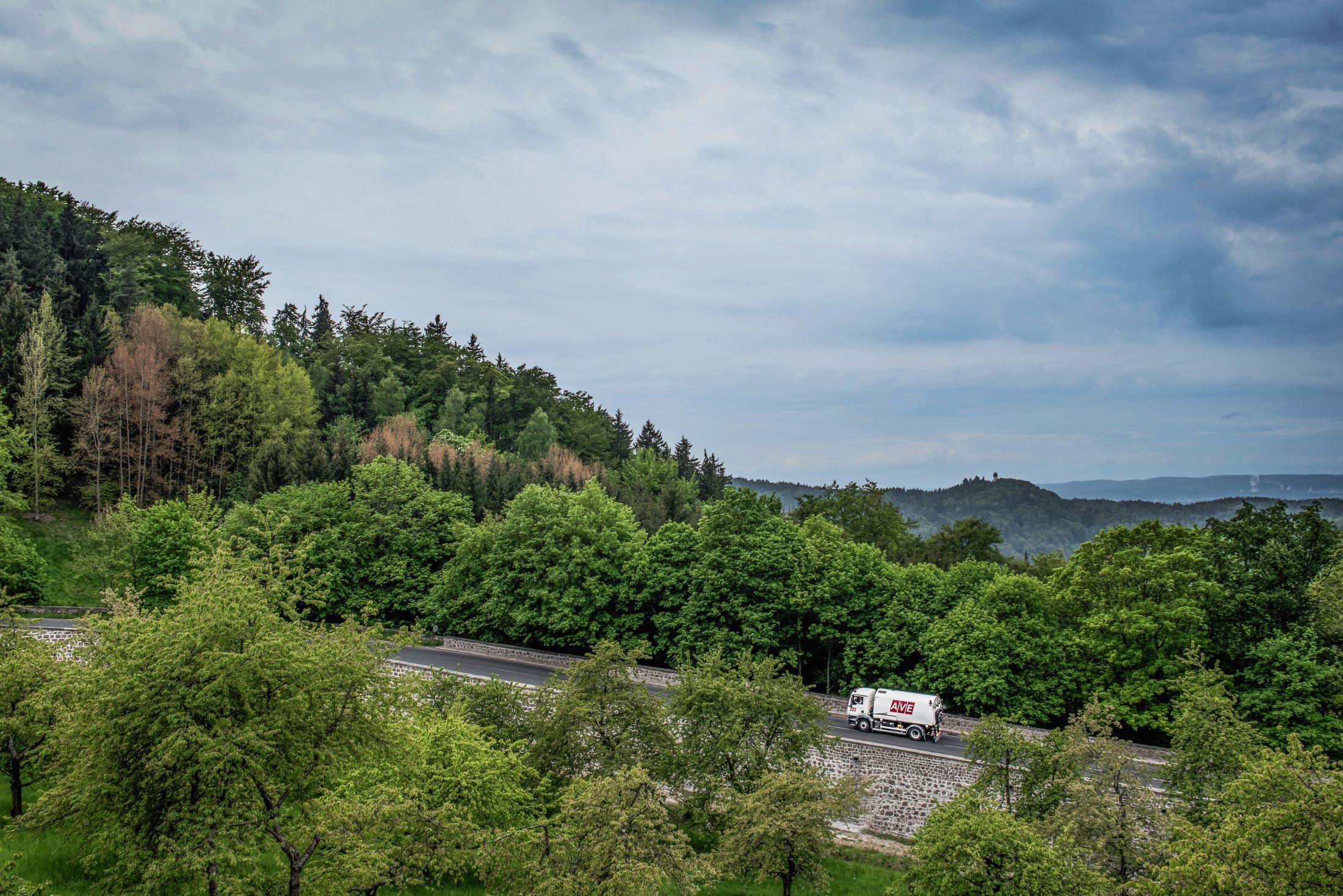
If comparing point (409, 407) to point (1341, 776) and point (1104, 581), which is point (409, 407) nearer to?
point (1104, 581)

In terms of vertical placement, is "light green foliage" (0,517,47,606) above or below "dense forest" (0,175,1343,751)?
below

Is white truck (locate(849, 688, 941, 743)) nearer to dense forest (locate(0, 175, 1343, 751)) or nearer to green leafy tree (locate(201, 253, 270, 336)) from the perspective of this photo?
dense forest (locate(0, 175, 1343, 751))

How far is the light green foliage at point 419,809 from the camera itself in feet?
47.3

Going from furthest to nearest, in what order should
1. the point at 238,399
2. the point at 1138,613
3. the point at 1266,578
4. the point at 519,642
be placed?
1. the point at 238,399
2. the point at 519,642
3. the point at 1266,578
4. the point at 1138,613

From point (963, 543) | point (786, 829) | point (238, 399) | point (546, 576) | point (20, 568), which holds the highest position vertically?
point (238, 399)

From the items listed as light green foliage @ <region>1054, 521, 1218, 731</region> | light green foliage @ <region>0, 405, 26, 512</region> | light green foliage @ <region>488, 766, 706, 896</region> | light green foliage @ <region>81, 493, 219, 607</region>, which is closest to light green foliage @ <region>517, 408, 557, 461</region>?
light green foliage @ <region>81, 493, 219, 607</region>

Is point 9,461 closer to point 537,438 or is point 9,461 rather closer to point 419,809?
point 537,438

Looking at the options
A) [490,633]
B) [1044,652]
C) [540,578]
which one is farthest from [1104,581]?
[490,633]

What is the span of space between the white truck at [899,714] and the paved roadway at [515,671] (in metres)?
0.41

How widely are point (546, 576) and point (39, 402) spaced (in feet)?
139

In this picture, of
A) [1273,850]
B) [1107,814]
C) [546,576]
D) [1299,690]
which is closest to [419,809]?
[1273,850]

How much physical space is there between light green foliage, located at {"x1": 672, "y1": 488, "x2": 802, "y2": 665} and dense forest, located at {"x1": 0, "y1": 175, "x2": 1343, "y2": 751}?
0.17 metres

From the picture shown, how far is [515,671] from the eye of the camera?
41250 millimetres

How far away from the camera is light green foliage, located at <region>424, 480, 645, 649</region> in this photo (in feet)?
149
